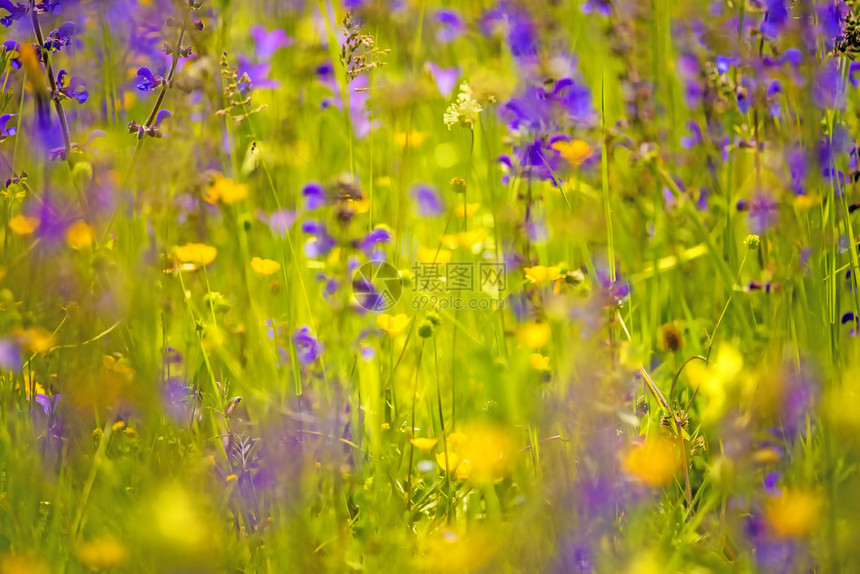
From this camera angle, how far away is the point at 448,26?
2.34 meters

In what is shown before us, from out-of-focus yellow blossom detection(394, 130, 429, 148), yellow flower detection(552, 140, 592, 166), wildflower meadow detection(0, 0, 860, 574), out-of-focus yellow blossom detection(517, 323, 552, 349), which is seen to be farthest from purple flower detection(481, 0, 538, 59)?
out-of-focus yellow blossom detection(517, 323, 552, 349)

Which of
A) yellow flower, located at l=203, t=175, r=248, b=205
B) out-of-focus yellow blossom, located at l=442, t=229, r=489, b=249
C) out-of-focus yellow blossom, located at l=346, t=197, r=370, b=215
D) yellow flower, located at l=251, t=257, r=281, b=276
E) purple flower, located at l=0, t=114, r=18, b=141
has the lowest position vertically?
yellow flower, located at l=251, t=257, r=281, b=276

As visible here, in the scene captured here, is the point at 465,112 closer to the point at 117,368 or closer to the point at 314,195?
the point at 314,195

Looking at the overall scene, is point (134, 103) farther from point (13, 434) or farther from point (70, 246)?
point (13, 434)

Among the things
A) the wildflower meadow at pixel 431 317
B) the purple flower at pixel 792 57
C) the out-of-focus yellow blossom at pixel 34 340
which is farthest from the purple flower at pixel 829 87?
the out-of-focus yellow blossom at pixel 34 340

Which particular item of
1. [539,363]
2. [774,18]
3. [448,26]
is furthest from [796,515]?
[448,26]

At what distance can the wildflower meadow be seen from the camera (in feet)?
2.77

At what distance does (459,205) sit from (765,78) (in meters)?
0.64

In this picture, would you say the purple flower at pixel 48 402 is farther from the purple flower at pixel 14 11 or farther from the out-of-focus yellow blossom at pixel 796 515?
the out-of-focus yellow blossom at pixel 796 515

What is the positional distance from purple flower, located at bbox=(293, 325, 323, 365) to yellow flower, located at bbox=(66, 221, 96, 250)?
0.38 m

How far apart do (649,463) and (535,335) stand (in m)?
0.48

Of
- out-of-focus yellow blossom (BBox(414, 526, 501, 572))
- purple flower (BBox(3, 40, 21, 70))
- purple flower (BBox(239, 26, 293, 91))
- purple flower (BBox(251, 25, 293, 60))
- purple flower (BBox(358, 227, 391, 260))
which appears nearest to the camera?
out-of-focus yellow blossom (BBox(414, 526, 501, 572))

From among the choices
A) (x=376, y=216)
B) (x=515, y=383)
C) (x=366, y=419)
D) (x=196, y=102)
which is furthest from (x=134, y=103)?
(x=515, y=383)

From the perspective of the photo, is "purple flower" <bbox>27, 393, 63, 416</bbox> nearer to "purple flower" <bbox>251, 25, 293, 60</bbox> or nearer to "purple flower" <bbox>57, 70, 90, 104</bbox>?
"purple flower" <bbox>57, 70, 90, 104</bbox>
